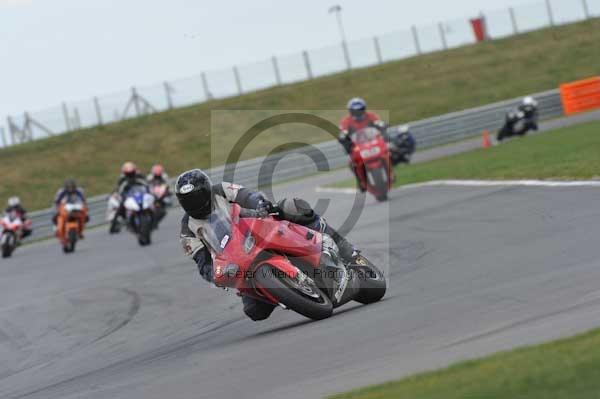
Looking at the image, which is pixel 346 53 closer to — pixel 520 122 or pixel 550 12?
pixel 550 12

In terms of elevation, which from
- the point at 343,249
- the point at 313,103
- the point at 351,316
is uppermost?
the point at 313,103

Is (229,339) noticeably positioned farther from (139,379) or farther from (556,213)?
(556,213)

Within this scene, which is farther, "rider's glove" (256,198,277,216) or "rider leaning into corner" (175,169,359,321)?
"rider leaning into corner" (175,169,359,321)

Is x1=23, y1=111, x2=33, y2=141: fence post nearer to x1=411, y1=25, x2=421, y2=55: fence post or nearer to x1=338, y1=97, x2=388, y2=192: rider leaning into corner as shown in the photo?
x1=411, y1=25, x2=421, y2=55: fence post

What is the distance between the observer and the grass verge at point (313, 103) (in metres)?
45.3

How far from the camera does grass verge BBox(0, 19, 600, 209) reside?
149 feet

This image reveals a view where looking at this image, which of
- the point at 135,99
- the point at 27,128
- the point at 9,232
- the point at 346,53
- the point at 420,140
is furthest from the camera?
the point at 346,53

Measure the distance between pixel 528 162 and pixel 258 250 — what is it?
13.1 m

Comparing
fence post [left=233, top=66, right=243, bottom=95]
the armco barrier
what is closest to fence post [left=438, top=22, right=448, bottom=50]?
fence post [left=233, top=66, right=243, bottom=95]

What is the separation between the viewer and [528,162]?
21281mm

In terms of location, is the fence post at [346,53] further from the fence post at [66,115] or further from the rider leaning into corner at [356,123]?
the rider leaning into corner at [356,123]

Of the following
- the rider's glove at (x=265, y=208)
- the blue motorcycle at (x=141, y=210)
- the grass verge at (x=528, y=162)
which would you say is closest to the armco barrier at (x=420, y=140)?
the grass verge at (x=528, y=162)

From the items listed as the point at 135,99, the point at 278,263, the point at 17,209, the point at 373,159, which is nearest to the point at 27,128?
Answer: the point at 135,99

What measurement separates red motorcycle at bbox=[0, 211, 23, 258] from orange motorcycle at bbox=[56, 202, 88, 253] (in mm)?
2753
